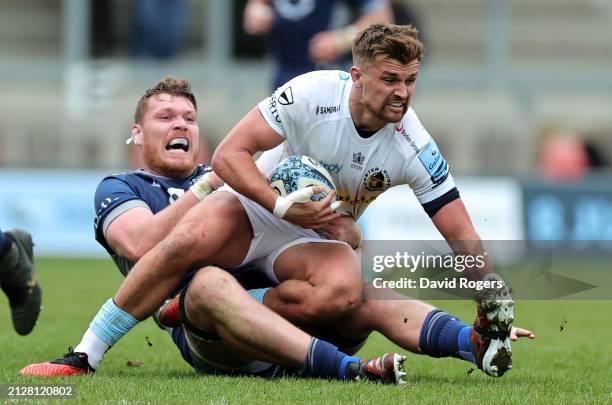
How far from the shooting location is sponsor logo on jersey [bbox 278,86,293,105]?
5738 millimetres

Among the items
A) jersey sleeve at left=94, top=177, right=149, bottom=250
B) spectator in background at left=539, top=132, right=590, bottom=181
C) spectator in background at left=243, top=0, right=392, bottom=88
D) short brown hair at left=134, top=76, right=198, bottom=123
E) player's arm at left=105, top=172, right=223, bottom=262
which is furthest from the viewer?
spectator in background at left=539, top=132, right=590, bottom=181

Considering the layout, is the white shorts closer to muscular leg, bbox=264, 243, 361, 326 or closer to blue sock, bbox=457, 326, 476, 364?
muscular leg, bbox=264, 243, 361, 326

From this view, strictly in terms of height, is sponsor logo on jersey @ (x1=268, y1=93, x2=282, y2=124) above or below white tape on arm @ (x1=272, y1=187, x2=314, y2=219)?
above

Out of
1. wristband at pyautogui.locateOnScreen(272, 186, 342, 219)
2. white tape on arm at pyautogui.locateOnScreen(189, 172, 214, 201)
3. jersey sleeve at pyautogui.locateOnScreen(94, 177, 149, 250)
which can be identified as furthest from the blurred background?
wristband at pyautogui.locateOnScreen(272, 186, 342, 219)

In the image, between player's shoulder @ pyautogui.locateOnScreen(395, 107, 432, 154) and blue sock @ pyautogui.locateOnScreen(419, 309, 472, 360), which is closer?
blue sock @ pyautogui.locateOnScreen(419, 309, 472, 360)

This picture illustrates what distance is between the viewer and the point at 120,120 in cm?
1623

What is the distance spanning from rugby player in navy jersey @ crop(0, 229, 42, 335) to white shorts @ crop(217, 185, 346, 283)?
1626 mm

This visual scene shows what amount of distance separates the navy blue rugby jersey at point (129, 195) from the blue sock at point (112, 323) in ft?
1.84

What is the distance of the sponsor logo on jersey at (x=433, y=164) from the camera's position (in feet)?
18.9

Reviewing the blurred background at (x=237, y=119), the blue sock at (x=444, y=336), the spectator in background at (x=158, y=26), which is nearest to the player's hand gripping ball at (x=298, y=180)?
the blue sock at (x=444, y=336)

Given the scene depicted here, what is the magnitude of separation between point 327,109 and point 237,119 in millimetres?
10236

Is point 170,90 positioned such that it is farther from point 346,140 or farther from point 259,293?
point 259,293

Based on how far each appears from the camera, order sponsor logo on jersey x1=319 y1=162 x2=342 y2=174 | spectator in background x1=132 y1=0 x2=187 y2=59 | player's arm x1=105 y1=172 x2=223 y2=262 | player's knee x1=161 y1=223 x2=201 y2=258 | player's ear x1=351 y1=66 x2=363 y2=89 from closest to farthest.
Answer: player's knee x1=161 y1=223 x2=201 y2=258 → player's ear x1=351 y1=66 x2=363 y2=89 → sponsor logo on jersey x1=319 y1=162 x2=342 y2=174 → player's arm x1=105 y1=172 x2=223 y2=262 → spectator in background x1=132 y1=0 x2=187 y2=59

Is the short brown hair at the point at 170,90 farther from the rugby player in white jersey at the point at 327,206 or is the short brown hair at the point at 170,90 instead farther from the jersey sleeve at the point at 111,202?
the rugby player in white jersey at the point at 327,206
